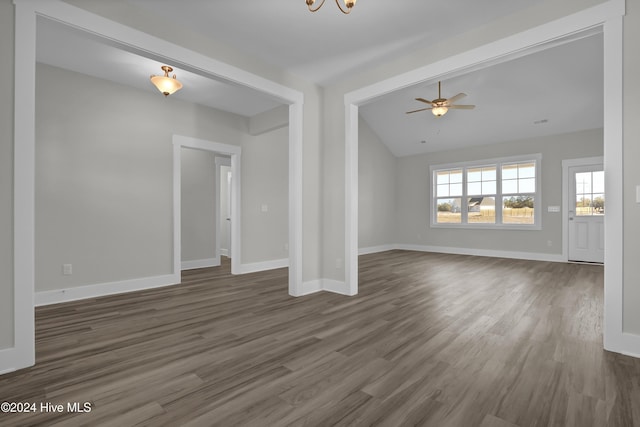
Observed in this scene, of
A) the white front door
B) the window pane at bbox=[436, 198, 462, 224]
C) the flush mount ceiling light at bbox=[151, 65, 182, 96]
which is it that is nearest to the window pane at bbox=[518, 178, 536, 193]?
the white front door

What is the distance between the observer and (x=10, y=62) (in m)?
1.97

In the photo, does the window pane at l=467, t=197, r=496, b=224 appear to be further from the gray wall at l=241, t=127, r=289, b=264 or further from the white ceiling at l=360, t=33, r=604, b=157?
the gray wall at l=241, t=127, r=289, b=264

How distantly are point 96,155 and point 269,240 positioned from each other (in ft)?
9.85

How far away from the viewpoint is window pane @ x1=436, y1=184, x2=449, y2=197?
26.8 feet

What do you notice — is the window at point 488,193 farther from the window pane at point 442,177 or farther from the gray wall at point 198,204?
the gray wall at point 198,204

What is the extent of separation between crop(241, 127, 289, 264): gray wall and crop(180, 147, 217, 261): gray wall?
1163 mm

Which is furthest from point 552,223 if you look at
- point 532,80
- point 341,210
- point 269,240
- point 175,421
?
point 175,421

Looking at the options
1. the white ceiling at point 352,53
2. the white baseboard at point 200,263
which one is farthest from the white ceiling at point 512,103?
the white baseboard at point 200,263

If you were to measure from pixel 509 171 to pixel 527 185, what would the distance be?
0.50 m

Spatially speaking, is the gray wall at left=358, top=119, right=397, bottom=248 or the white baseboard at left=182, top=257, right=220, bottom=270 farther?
the gray wall at left=358, top=119, right=397, bottom=248

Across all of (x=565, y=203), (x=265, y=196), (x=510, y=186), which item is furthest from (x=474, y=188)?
(x=265, y=196)

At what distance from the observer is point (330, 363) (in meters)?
2.00

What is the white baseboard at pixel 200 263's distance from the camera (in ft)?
19.2

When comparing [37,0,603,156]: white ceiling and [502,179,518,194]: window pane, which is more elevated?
[37,0,603,156]: white ceiling
